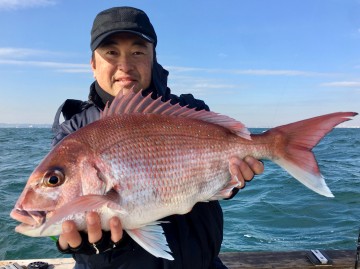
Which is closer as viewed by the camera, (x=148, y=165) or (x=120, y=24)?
(x=148, y=165)

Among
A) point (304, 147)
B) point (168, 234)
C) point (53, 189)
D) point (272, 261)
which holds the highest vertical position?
point (304, 147)

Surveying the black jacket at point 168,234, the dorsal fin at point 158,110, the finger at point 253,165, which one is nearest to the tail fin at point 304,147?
the finger at point 253,165

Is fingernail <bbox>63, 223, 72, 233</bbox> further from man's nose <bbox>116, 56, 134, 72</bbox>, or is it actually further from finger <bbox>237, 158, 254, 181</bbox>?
man's nose <bbox>116, 56, 134, 72</bbox>

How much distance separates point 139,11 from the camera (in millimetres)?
3053

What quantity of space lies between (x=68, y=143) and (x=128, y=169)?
386 millimetres

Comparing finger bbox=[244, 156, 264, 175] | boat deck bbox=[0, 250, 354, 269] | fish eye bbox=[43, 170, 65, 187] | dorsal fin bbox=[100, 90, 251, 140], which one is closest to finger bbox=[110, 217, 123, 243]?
fish eye bbox=[43, 170, 65, 187]

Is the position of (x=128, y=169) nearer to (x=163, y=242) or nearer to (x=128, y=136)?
(x=128, y=136)

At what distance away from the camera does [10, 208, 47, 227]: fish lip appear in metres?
2.07

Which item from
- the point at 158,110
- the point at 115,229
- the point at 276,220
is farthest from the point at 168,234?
the point at 276,220

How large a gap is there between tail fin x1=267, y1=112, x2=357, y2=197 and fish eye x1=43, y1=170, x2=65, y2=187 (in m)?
1.41

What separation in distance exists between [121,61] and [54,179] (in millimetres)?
1153

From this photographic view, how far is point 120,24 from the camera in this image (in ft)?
9.38

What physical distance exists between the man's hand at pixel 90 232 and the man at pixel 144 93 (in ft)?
0.89

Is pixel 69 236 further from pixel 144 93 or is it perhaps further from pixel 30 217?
pixel 144 93
